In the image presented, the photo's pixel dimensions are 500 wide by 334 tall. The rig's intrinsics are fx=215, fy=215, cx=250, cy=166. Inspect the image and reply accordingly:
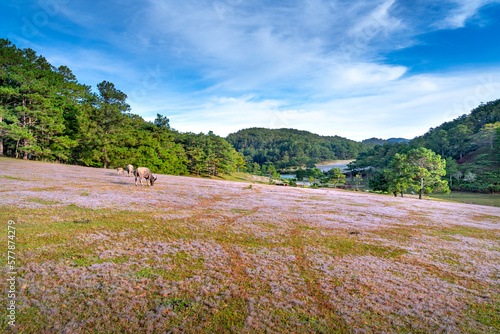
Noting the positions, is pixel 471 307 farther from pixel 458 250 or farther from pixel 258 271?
pixel 458 250

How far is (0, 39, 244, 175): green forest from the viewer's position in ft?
135

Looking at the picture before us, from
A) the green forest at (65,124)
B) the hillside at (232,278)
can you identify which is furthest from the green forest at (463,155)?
the green forest at (65,124)

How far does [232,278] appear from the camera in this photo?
622 centimetres

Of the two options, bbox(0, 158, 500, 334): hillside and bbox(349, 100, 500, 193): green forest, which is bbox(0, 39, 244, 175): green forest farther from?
bbox(349, 100, 500, 193): green forest

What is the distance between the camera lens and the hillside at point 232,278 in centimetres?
445

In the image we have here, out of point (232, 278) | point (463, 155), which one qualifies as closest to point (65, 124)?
point (232, 278)

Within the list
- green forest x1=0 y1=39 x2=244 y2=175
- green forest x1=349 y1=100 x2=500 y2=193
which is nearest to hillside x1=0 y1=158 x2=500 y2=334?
green forest x1=0 y1=39 x2=244 y2=175

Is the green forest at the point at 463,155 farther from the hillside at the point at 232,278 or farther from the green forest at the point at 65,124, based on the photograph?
the green forest at the point at 65,124

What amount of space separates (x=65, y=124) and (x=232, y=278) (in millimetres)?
61456

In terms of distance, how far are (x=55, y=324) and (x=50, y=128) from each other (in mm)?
55399

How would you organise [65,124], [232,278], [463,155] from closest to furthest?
[232,278]
[65,124]
[463,155]

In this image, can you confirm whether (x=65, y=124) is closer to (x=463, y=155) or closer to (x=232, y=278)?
(x=232, y=278)

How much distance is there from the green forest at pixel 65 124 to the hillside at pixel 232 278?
42.5m

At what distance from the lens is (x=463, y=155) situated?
106812mm
